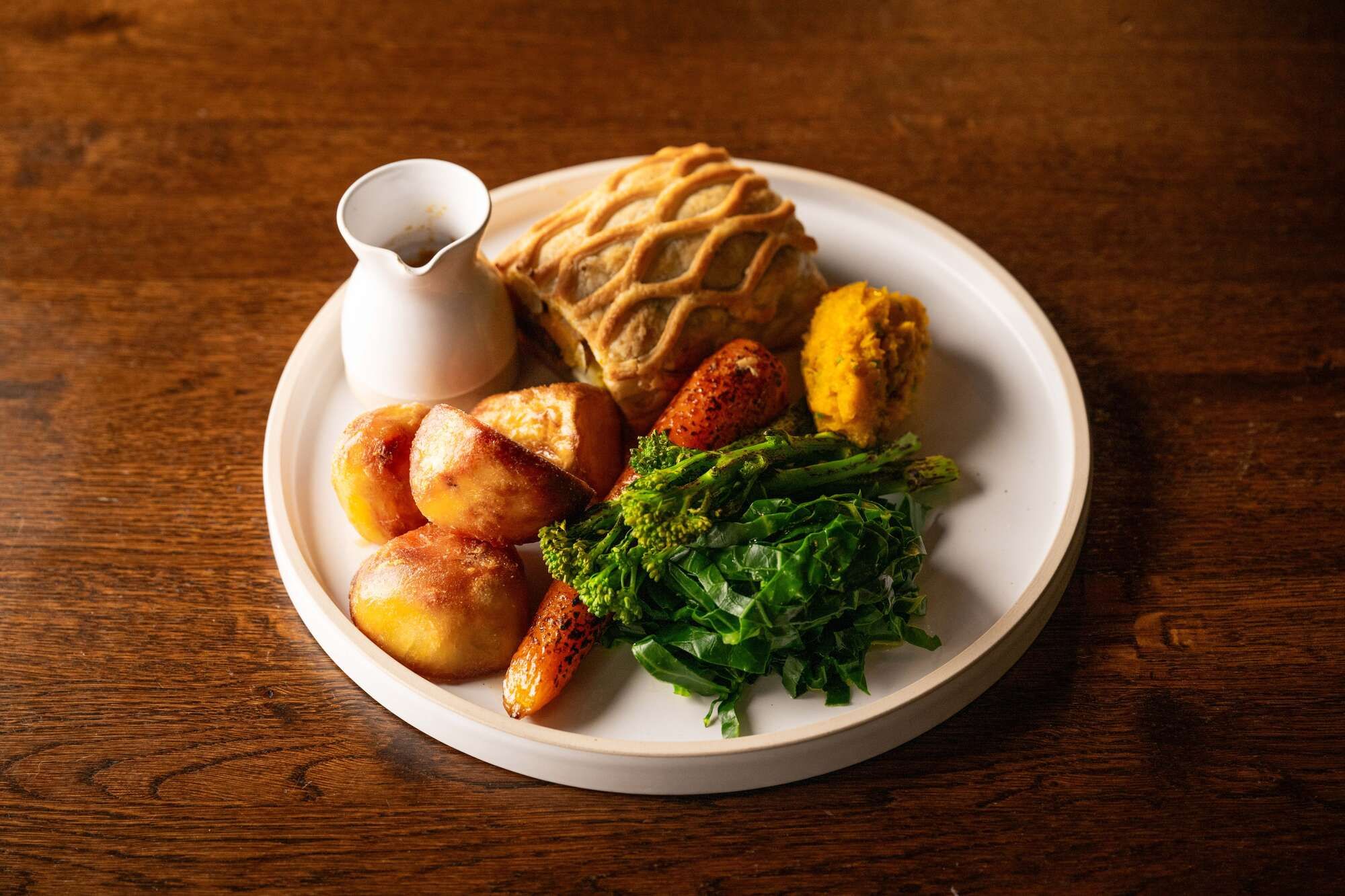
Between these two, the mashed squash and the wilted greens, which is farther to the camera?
the mashed squash

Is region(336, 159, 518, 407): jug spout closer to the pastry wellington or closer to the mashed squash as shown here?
the pastry wellington

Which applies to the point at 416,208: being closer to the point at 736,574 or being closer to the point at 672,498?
the point at 672,498

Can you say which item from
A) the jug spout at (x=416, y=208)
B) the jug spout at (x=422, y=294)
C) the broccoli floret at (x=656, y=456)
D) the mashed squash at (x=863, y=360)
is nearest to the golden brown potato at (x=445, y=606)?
the broccoli floret at (x=656, y=456)

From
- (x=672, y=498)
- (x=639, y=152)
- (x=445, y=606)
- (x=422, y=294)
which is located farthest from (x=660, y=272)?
(x=639, y=152)

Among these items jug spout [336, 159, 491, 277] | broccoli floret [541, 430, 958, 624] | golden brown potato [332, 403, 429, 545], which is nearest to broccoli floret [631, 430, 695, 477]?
broccoli floret [541, 430, 958, 624]

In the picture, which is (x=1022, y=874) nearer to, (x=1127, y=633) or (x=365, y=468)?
(x=1127, y=633)

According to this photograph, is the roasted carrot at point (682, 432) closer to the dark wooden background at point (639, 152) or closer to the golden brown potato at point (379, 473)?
the dark wooden background at point (639, 152)
